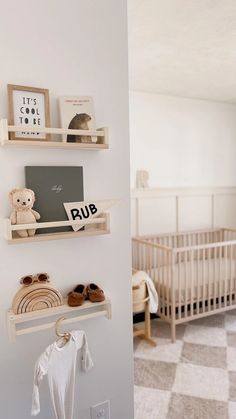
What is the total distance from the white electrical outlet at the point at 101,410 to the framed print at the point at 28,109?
118 centimetres

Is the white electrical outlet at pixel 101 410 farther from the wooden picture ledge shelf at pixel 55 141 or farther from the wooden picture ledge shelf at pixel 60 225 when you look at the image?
the wooden picture ledge shelf at pixel 55 141

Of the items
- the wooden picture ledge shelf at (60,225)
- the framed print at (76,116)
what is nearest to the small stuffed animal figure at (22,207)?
the wooden picture ledge shelf at (60,225)

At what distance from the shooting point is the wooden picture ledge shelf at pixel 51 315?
43.6 inches

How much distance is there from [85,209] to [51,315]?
1.40ft

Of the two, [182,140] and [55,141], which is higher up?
[182,140]

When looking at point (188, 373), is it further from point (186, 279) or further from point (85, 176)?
point (85, 176)

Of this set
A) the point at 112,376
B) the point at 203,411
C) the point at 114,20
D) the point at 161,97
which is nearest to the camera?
the point at 114,20

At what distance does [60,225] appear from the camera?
1.14 m

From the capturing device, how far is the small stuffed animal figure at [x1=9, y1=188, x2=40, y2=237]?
1.09 metres

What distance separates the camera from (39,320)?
1.24 metres

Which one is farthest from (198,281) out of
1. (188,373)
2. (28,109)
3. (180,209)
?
(28,109)

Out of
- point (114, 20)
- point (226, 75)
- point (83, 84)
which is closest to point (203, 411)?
point (83, 84)

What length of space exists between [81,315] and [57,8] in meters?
1.22

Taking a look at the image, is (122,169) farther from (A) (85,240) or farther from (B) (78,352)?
(B) (78,352)
